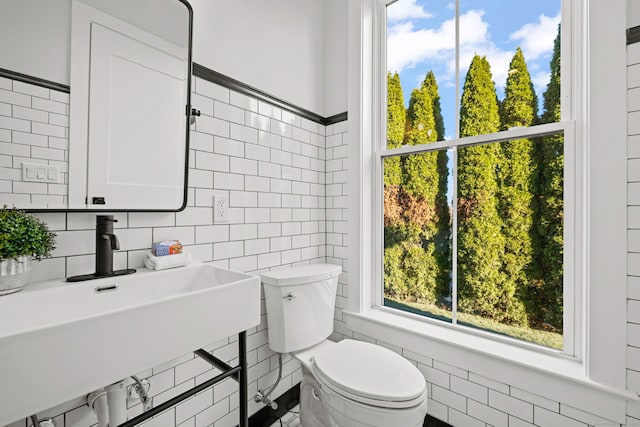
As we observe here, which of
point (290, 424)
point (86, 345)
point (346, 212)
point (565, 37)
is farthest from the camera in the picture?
point (346, 212)

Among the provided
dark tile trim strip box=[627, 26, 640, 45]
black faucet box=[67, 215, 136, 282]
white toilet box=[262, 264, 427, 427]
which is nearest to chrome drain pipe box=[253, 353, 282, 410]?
white toilet box=[262, 264, 427, 427]

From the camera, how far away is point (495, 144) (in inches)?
56.2

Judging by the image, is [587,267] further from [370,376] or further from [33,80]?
[33,80]

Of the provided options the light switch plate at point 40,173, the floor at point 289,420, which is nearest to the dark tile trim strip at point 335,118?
the light switch plate at point 40,173

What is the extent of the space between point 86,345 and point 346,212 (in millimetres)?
1454

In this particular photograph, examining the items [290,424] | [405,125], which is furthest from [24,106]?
[290,424]

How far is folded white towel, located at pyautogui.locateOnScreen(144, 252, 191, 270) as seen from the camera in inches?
42.4

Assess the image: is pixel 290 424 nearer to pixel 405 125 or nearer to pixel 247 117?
pixel 247 117

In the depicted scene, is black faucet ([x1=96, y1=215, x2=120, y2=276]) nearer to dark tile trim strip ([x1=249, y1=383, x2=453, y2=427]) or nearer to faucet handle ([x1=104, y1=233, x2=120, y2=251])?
faucet handle ([x1=104, y1=233, x2=120, y2=251])

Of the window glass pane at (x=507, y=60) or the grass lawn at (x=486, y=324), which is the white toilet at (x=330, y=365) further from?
the window glass pane at (x=507, y=60)

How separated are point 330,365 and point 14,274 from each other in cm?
110

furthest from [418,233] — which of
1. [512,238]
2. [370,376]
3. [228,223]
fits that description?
[228,223]

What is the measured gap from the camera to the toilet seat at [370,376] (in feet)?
3.44

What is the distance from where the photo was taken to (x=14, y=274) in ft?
2.55
